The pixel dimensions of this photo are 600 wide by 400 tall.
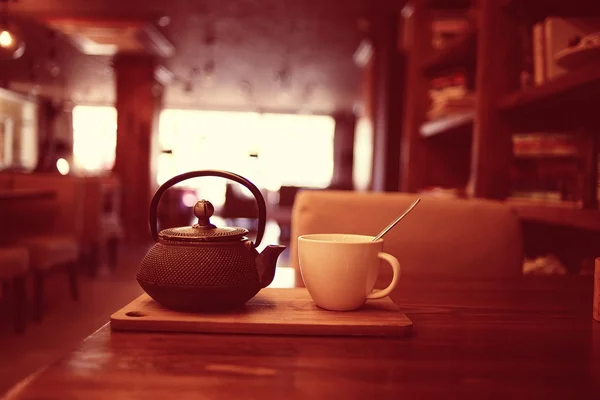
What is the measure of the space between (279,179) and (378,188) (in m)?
10.1

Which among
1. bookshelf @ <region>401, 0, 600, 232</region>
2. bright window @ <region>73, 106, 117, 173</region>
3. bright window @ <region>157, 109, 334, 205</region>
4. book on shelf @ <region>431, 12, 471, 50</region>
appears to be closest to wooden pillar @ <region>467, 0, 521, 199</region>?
bookshelf @ <region>401, 0, 600, 232</region>

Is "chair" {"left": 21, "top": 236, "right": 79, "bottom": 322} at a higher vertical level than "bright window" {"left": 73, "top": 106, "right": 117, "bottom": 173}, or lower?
lower

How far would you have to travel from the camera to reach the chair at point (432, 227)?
1.36 meters

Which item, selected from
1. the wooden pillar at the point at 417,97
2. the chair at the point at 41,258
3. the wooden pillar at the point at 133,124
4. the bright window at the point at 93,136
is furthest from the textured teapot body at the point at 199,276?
the bright window at the point at 93,136

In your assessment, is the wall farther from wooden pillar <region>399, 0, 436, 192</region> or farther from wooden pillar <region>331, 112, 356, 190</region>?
wooden pillar <region>399, 0, 436, 192</region>

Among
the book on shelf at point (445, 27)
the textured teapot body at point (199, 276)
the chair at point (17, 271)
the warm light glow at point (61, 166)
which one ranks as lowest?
the chair at point (17, 271)

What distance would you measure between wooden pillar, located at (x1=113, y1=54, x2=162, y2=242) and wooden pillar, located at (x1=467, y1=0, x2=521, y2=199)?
678 centimetres

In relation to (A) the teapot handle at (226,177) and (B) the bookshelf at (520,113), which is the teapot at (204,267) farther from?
(B) the bookshelf at (520,113)

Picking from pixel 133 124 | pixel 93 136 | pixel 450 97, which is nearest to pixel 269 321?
pixel 450 97

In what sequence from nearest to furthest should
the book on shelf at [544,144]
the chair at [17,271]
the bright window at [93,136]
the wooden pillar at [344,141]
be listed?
1. the book on shelf at [544,144]
2. the chair at [17,271]
3. the bright window at [93,136]
4. the wooden pillar at [344,141]

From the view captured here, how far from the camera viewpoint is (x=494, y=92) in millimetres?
1658

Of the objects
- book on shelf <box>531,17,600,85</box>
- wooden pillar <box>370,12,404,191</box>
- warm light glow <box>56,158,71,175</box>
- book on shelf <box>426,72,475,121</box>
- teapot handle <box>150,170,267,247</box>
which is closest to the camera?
teapot handle <box>150,170,267,247</box>

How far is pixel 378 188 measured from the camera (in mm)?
5477

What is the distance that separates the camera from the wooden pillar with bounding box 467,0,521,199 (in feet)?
5.41
